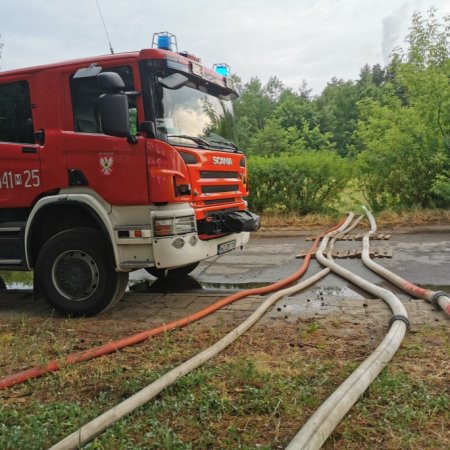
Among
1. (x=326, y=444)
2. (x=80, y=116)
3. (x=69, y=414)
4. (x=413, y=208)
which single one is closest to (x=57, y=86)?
(x=80, y=116)

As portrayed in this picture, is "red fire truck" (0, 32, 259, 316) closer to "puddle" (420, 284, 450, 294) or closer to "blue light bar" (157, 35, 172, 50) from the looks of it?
"blue light bar" (157, 35, 172, 50)

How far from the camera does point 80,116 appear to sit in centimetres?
484

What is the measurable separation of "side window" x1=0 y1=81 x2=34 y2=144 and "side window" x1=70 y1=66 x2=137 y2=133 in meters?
0.60

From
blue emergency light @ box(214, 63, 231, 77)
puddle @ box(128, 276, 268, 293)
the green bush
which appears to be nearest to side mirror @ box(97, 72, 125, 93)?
blue emergency light @ box(214, 63, 231, 77)

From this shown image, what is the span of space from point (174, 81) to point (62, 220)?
1.99 meters

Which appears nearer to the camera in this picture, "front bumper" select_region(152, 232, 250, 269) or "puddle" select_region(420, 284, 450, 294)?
"front bumper" select_region(152, 232, 250, 269)

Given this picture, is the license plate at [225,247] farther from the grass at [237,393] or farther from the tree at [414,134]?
the tree at [414,134]

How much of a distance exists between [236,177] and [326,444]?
401 centimetres

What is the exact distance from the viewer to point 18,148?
5.06m

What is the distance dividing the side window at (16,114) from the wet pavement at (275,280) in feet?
6.57

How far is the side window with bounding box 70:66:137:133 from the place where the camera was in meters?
4.71

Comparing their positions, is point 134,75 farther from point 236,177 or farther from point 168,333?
point 168,333

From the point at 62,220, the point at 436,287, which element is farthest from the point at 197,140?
the point at 436,287

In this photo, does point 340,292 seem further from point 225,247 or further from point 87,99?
point 87,99
